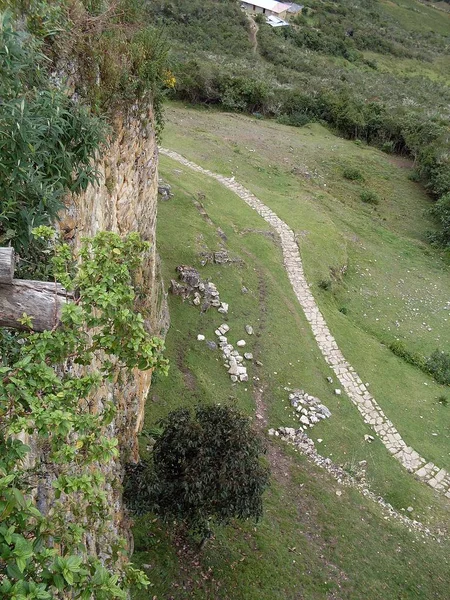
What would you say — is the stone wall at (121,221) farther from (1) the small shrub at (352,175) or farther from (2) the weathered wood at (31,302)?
(1) the small shrub at (352,175)

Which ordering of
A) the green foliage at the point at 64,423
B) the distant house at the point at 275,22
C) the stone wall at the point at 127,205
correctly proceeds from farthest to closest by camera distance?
the distant house at the point at 275,22
the stone wall at the point at 127,205
the green foliage at the point at 64,423

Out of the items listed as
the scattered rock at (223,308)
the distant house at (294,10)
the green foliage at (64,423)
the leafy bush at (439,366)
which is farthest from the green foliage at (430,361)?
the distant house at (294,10)

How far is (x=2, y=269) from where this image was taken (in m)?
5.41

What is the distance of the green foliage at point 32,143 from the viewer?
23.9 feet

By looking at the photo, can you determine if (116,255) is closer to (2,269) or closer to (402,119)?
(2,269)

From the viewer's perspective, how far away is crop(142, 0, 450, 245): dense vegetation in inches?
2084

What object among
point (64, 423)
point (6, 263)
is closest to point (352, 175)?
point (6, 263)

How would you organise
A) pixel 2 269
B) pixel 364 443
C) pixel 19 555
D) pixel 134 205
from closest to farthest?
1. pixel 19 555
2. pixel 2 269
3. pixel 134 205
4. pixel 364 443

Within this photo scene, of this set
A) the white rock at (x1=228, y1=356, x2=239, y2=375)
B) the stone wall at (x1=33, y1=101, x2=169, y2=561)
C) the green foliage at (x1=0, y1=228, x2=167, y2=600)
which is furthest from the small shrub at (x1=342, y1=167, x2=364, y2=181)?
the green foliage at (x1=0, y1=228, x2=167, y2=600)

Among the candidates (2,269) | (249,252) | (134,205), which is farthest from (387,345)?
(2,269)

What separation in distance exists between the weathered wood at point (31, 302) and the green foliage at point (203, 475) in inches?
329

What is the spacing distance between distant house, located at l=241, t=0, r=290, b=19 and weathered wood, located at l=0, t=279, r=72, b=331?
10603cm

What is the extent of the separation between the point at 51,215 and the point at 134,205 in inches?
294

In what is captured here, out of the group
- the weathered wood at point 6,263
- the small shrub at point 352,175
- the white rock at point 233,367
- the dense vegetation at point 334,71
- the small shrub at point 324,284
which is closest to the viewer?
the weathered wood at point 6,263
